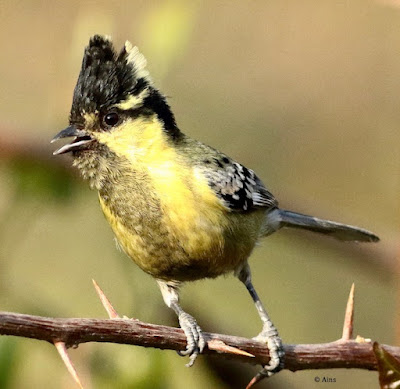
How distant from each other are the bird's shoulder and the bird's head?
1.33 ft

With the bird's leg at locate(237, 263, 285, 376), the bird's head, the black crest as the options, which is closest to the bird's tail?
the bird's leg at locate(237, 263, 285, 376)

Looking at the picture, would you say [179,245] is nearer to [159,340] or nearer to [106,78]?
[106,78]

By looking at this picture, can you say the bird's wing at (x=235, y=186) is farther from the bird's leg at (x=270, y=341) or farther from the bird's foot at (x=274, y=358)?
the bird's foot at (x=274, y=358)

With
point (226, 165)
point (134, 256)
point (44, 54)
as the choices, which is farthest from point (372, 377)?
point (44, 54)

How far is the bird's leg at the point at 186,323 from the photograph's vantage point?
11.7ft

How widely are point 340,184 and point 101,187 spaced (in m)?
4.01

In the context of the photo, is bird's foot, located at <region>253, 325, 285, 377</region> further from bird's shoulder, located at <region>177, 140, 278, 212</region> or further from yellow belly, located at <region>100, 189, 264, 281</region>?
bird's shoulder, located at <region>177, 140, 278, 212</region>

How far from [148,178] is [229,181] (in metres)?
0.62

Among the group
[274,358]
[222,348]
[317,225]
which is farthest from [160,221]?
[317,225]

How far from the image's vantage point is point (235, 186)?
185 inches

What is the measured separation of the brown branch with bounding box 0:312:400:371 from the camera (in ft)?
8.36

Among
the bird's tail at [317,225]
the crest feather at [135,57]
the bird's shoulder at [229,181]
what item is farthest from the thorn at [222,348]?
the bird's tail at [317,225]

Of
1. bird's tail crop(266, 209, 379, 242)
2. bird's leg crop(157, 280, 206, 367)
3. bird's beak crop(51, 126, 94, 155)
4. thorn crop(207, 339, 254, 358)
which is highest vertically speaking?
bird's beak crop(51, 126, 94, 155)

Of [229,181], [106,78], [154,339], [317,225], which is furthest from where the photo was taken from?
[317,225]
